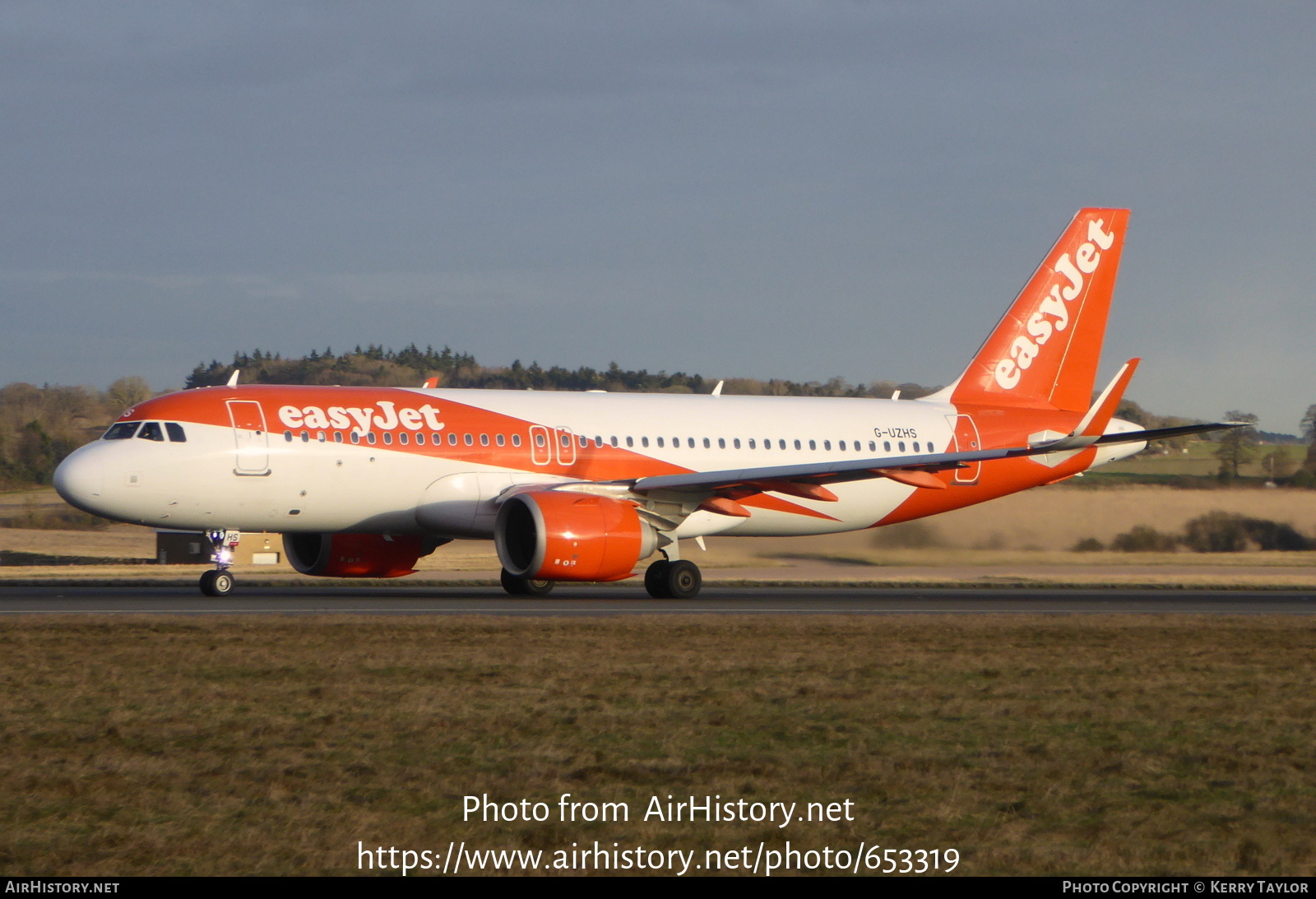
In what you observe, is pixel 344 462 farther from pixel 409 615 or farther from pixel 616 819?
pixel 616 819

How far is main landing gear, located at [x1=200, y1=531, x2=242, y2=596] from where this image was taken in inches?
899

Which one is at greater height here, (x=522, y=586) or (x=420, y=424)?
(x=420, y=424)

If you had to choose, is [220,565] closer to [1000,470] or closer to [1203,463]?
[1000,470]

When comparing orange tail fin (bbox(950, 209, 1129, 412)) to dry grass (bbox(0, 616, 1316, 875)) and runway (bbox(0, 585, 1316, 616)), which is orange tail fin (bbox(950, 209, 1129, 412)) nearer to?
runway (bbox(0, 585, 1316, 616))

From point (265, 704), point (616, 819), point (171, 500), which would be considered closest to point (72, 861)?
point (616, 819)

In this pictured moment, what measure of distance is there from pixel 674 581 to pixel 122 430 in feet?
30.7

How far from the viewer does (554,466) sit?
82.8ft

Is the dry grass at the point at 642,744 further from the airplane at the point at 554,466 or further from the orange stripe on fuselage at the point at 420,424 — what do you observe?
the orange stripe on fuselage at the point at 420,424

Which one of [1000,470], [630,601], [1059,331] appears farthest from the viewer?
[1059,331]

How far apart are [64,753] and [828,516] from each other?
21.3 metres

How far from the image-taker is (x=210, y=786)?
7.70m

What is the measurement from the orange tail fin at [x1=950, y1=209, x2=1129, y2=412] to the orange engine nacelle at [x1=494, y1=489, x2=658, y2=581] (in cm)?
1060

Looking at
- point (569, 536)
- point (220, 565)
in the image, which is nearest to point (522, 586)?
point (569, 536)

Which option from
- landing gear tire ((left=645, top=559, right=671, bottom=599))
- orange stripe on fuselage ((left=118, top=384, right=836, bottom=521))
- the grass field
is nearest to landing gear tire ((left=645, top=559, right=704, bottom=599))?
landing gear tire ((left=645, top=559, right=671, bottom=599))
